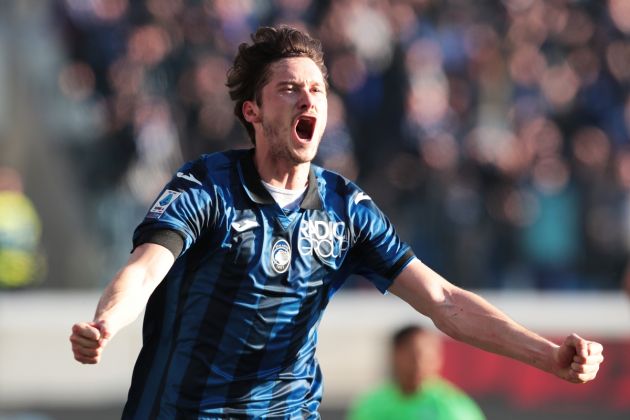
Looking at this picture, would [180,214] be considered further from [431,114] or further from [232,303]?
[431,114]

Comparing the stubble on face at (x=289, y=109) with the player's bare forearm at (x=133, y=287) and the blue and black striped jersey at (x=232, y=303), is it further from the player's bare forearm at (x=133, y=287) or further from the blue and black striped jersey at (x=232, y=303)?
the player's bare forearm at (x=133, y=287)

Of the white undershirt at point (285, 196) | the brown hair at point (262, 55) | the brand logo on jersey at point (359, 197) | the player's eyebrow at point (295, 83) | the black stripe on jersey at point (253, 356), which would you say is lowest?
the black stripe on jersey at point (253, 356)

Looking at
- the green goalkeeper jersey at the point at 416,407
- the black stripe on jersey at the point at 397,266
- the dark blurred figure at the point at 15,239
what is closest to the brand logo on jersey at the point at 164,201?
the black stripe on jersey at the point at 397,266

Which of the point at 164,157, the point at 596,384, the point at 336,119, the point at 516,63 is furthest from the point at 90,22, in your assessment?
the point at 596,384

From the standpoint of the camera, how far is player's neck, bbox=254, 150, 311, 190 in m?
5.32

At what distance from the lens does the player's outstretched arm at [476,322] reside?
5066 millimetres

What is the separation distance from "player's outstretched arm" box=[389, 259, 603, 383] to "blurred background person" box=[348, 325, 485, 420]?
3242mm

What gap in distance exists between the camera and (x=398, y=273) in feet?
17.9

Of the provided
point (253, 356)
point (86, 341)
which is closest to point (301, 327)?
point (253, 356)

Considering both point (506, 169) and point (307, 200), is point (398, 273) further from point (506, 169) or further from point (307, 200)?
point (506, 169)

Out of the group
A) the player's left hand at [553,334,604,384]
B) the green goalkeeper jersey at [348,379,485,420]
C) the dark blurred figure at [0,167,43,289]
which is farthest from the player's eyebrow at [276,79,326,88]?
the dark blurred figure at [0,167,43,289]

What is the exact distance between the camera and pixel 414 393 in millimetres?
8750

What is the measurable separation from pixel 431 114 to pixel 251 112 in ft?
27.0

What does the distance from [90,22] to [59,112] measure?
114cm
